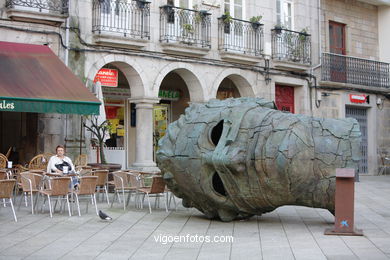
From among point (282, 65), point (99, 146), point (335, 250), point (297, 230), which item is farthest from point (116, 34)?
point (335, 250)

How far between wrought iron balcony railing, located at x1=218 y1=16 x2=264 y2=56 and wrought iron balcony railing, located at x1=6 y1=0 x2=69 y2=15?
5.05 metres

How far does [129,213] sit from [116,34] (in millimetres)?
6446

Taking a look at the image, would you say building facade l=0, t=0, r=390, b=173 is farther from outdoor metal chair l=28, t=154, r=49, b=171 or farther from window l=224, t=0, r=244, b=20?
outdoor metal chair l=28, t=154, r=49, b=171

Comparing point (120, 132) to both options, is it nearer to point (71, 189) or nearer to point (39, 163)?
point (39, 163)

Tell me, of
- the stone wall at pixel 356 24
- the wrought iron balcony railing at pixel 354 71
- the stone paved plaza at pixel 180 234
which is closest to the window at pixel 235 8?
the wrought iron balcony railing at pixel 354 71

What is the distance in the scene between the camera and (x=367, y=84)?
22484 millimetres

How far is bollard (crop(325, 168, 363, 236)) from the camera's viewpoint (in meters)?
8.22

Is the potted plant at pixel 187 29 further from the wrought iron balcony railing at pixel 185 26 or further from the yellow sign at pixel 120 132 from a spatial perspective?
the yellow sign at pixel 120 132

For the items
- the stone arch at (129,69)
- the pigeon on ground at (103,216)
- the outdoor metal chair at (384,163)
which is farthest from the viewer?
the outdoor metal chair at (384,163)

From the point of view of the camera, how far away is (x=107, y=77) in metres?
16.7

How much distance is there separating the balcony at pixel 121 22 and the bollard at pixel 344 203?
8506mm

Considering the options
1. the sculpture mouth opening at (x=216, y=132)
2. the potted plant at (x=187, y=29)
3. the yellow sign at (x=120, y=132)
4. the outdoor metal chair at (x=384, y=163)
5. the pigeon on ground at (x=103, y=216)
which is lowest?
the pigeon on ground at (x=103, y=216)

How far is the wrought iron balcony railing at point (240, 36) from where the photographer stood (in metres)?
17.8

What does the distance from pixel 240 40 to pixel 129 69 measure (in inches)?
162
